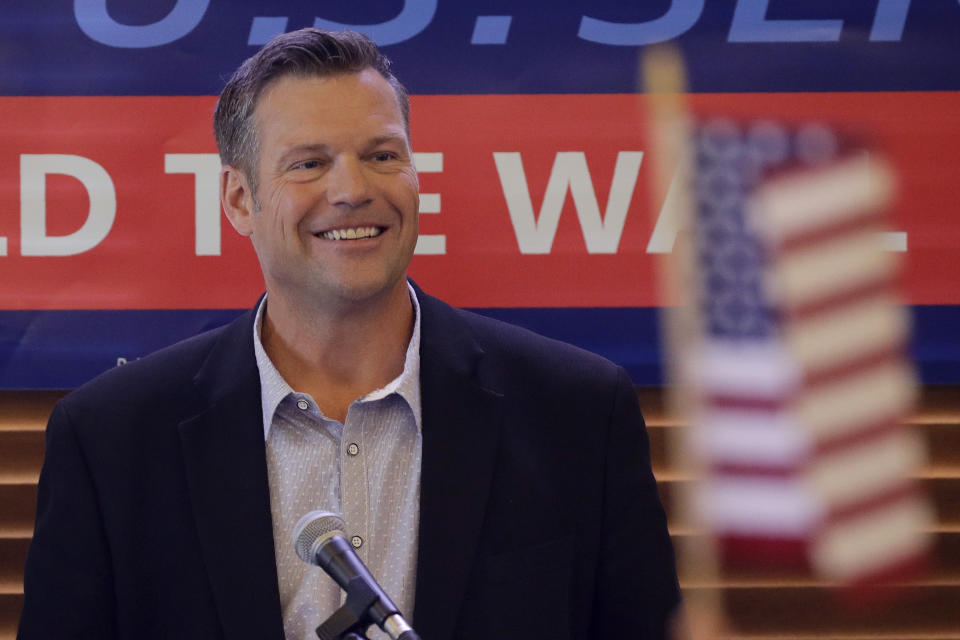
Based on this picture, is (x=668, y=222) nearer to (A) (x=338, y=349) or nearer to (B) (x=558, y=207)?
(B) (x=558, y=207)

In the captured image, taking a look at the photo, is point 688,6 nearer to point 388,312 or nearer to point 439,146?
point 439,146

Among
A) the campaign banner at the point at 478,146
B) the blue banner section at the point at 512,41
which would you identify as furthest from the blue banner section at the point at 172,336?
the blue banner section at the point at 512,41

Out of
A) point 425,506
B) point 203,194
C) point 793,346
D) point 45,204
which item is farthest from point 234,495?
point 793,346

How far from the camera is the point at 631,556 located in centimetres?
169

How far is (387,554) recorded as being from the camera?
163 cm

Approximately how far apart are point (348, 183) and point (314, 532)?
632 mm

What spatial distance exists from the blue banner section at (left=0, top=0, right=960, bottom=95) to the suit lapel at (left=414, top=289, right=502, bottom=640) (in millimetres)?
979

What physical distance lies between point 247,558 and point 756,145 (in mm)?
1630

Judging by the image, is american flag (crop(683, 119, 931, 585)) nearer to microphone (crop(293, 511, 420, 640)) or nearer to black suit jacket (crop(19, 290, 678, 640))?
black suit jacket (crop(19, 290, 678, 640))

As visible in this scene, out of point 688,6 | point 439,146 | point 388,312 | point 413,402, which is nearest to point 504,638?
point 413,402

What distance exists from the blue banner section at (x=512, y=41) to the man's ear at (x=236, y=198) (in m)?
0.84

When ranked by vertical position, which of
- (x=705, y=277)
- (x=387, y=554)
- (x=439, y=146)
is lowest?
(x=387, y=554)

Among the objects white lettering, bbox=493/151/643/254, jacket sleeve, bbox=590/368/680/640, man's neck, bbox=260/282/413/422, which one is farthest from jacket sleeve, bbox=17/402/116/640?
white lettering, bbox=493/151/643/254

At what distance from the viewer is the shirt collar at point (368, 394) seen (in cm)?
167
